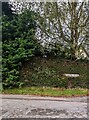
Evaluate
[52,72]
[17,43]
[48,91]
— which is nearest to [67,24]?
[52,72]

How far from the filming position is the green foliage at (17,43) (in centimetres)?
1159

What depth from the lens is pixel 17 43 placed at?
1257 cm

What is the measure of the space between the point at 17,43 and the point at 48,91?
349cm

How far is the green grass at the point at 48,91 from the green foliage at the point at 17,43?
2.40ft

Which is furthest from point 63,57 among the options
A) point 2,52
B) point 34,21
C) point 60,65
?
point 2,52

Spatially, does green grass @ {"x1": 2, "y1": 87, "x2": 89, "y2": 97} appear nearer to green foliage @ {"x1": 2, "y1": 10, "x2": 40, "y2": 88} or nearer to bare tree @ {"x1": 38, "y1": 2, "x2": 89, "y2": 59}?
green foliage @ {"x1": 2, "y1": 10, "x2": 40, "y2": 88}

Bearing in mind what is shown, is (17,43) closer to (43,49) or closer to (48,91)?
(43,49)

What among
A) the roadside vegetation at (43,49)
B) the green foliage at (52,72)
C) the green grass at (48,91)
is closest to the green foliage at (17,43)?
the roadside vegetation at (43,49)

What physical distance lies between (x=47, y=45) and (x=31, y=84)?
252cm

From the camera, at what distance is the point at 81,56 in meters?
13.0

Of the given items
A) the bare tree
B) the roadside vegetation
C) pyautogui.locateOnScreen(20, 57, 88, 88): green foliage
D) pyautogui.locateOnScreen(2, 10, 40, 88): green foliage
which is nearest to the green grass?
the roadside vegetation

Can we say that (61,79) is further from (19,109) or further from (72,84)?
(19,109)

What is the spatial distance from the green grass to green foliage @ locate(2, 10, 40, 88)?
2.40 ft

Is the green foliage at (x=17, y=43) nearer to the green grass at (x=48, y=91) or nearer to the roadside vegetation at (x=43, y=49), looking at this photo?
the roadside vegetation at (x=43, y=49)
